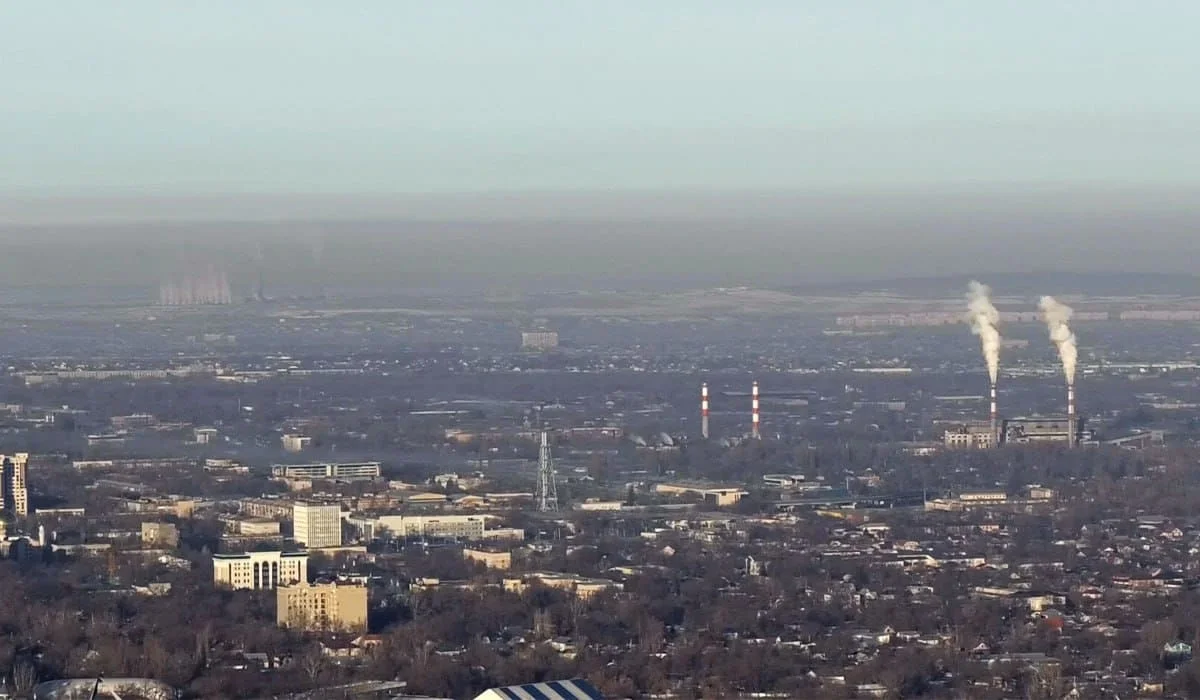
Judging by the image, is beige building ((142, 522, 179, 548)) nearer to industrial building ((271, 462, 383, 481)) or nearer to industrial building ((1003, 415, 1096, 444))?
industrial building ((271, 462, 383, 481))

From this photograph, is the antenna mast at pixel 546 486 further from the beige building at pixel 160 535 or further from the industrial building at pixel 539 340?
the industrial building at pixel 539 340

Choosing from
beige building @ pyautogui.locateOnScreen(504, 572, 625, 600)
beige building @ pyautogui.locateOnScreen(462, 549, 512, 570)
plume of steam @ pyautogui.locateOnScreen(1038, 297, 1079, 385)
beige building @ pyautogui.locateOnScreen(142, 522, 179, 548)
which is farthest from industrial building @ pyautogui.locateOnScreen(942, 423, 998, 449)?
beige building @ pyautogui.locateOnScreen(504, 572, 625, 600)

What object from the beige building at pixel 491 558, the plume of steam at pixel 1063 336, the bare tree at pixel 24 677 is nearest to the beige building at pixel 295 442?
the plume of steam at pixel 1063 336

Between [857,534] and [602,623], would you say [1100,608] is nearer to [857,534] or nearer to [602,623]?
[602,623]

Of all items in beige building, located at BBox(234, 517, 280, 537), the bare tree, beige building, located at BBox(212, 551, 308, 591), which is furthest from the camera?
beige building, located at BBox(234, 517, 280, 537)

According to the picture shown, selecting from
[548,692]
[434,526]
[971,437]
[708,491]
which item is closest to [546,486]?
[708,491]

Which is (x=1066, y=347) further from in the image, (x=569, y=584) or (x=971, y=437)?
(x=569, y=584)

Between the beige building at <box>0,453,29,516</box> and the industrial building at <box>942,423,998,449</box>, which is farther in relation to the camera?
the industrial building at <box>942,423,998,449</box>
